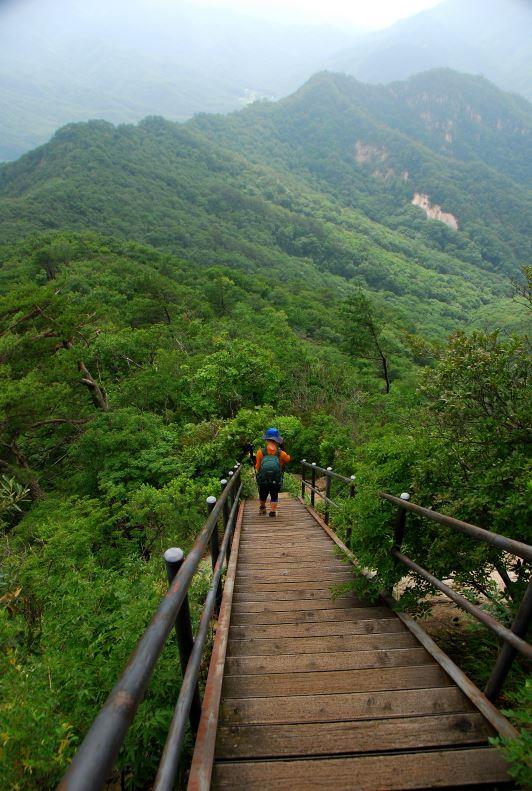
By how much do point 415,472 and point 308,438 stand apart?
29.6 ft

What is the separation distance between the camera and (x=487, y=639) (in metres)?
3.00

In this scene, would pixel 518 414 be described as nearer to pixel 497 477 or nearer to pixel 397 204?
pixel 497 477

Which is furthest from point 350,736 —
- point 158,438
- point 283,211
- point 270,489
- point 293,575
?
point 283,211

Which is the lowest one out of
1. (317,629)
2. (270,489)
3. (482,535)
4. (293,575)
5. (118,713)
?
(270,489)

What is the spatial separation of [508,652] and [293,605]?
1941mm

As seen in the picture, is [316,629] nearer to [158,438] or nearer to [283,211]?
[158,438]

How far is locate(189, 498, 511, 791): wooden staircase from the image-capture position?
1.75m

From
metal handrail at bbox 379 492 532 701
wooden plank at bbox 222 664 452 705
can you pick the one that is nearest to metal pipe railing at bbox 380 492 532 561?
metal handrail at bbox 379 492 532 701

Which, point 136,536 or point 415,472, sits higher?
point 415,472

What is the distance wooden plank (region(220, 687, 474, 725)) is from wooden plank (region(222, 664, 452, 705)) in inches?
3.6

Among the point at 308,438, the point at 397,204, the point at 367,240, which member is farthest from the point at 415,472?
the point at 397,204

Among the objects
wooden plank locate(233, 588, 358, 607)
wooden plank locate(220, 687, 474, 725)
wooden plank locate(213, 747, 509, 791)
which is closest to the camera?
wooden plank locate(213, 747, 509, 791)

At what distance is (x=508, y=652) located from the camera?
2.03 metres

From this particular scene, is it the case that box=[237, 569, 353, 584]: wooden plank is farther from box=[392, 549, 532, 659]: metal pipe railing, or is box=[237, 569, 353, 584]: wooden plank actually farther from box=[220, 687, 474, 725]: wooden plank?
box=[220, 687, 474, 725]: wooden plank
